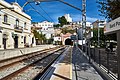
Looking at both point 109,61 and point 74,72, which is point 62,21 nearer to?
point 74,72

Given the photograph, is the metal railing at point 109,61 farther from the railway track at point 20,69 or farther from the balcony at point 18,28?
the balcony at point 18,28

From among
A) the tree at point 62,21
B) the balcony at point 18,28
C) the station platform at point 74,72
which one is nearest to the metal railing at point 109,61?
the station platform at point 74,72

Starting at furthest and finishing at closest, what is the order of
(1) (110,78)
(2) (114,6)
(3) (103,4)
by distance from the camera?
(3) (103,4) → (2) (114,6) → (1) (110,78)

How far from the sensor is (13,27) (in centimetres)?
4428

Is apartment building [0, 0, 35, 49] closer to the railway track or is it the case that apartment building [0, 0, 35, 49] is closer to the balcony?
the balcony

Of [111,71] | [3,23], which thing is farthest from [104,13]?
[3,23]

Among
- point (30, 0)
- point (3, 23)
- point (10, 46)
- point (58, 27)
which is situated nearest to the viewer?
point (30, 0)

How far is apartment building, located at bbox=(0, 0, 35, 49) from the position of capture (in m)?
38.3

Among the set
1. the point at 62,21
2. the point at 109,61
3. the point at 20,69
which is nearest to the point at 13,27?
the point at 20,69

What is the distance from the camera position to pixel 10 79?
9.26 m

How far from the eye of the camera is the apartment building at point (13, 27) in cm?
3828

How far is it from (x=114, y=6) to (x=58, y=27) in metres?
146

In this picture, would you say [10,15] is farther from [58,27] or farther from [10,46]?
[58,27]

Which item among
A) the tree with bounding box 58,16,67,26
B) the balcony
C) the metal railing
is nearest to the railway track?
the metal railing
